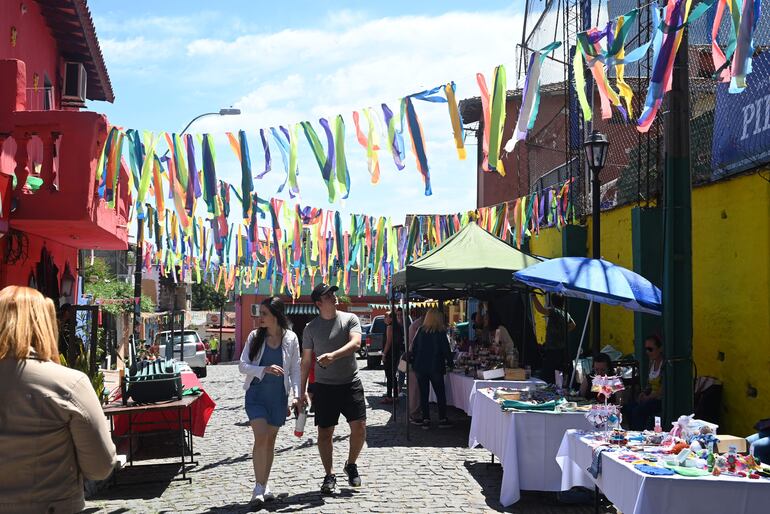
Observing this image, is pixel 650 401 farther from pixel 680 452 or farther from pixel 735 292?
pixel 680 452

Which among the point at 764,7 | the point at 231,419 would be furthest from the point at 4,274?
the point at 764,7

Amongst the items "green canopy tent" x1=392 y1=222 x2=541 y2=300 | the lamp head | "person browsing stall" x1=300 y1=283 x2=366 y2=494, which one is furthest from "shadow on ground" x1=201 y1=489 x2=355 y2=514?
the lamp head

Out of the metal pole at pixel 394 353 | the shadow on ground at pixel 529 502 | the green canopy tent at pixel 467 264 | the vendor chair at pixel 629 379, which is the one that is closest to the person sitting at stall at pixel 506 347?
the green canopy tent at pixel 467 264

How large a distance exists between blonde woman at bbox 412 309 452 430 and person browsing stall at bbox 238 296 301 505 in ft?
13.9

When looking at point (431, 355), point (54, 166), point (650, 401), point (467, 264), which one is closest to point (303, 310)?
point (431, 355)

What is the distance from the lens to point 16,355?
3.26 m

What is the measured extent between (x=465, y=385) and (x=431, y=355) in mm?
694

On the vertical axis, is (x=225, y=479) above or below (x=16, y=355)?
below

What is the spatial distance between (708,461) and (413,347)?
711 centimetres

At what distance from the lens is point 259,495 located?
705 centimetres

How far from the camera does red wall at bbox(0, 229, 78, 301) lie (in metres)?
10.5

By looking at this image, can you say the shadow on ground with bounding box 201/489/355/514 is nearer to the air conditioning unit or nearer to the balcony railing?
the balcony railing

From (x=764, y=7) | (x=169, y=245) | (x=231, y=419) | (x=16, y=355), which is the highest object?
(x=764, y=7)

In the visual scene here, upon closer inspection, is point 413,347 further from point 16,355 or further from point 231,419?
point 16,355
